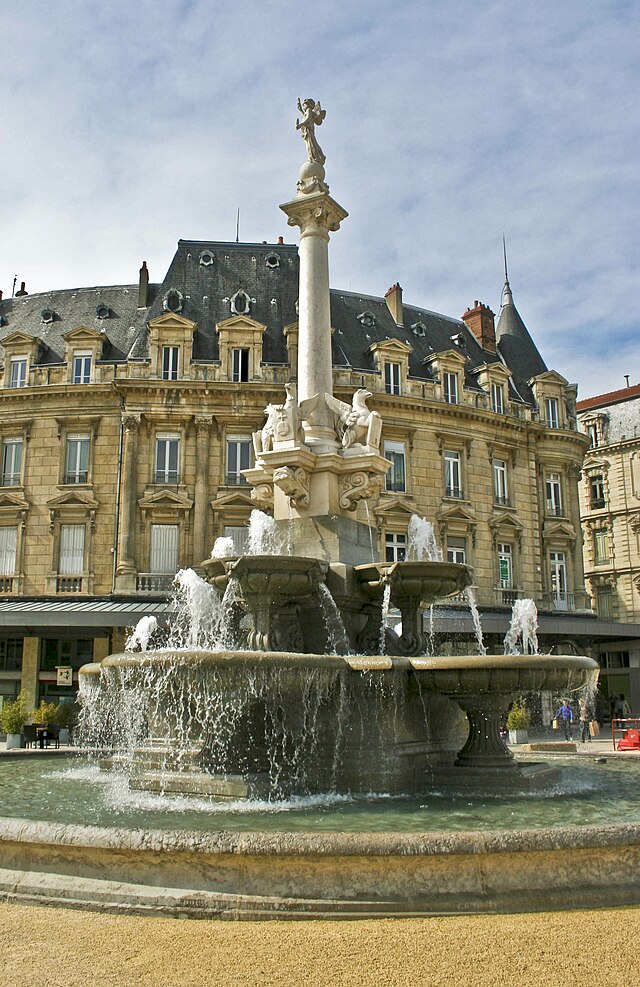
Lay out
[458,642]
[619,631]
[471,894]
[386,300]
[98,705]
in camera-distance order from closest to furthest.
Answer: [471,894] → [98,705] → [458,642] → [619,631] → [386,300]

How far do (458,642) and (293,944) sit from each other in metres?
29.6

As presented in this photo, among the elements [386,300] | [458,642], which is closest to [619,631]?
[458,642]

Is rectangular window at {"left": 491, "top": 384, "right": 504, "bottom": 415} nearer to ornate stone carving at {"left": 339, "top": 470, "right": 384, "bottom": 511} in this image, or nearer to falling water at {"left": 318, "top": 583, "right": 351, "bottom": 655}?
ornate stone carving at {"left": 339, "top": 470, "right": 384, "bottom": 511}

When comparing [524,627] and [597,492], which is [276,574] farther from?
[597,492]

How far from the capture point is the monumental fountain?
222 inches

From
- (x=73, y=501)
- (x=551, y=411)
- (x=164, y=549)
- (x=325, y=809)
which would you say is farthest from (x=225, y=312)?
(x=325, y=809)

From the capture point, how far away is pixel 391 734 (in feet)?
34.1

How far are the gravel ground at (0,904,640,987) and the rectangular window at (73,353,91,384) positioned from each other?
3172 centimetres

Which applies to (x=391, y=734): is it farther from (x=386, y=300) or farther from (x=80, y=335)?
(x=386, y=300)

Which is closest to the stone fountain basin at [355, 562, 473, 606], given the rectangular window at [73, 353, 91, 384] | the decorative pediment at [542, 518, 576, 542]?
the rectangular window at [73, 353, 91, 384]

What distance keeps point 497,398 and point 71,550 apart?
19443 mm

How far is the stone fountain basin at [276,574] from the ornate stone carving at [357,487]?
224 cm

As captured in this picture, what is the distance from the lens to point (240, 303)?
38281mm

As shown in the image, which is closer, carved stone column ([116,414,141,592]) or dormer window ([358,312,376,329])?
carved stone column ([116,414,141,592])
